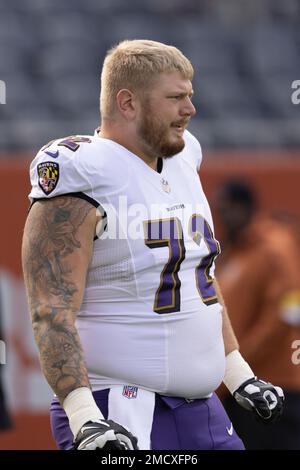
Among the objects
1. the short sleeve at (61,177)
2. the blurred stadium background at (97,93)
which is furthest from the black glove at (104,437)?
the blurred stadium background at (97,93)

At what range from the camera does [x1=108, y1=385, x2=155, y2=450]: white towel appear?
3.06 m

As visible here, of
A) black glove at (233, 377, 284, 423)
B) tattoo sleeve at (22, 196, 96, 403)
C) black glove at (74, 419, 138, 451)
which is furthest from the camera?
black glove at (233, 377, 284, 423)

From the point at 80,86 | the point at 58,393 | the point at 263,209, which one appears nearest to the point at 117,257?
the point at 58,393

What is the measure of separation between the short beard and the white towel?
69 cm

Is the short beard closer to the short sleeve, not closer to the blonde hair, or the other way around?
the blonde hair

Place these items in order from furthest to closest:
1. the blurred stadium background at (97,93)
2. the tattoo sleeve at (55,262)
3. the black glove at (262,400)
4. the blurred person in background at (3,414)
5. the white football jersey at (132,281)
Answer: the blurred stadium background at (97,93) < the blurred person in background at (3,414) < the black glove at (262,400) < the white football jersey at (132,281) < the tattoo sleeve at (55,262)

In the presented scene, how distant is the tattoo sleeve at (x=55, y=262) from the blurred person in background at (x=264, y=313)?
2.90 metres

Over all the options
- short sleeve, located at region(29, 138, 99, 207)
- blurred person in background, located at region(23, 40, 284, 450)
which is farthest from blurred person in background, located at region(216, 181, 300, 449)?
short sleeve, located at region(29, 138, 99, 207)

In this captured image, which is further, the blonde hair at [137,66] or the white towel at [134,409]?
the blonde hair at [137,66]

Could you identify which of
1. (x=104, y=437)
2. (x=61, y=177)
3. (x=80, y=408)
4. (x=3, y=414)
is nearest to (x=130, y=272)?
(x=61, y=177)

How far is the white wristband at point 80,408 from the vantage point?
112 inches

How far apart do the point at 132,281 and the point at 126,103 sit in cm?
52

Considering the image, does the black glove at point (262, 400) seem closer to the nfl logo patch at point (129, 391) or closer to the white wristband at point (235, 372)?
the white wristband at point (235, 372)
